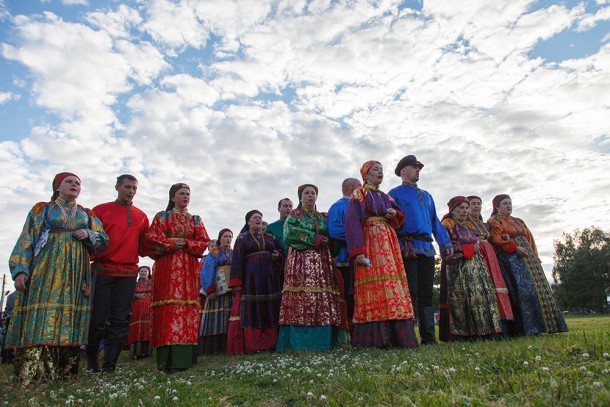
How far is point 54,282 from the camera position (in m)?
4.93

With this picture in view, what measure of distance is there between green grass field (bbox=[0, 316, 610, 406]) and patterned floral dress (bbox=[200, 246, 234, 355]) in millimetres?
4598

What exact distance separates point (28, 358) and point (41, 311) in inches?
19.6

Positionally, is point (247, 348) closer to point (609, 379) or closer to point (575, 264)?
point (609, 379)

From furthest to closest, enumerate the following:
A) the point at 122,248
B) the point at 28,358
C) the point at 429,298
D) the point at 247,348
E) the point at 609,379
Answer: the point at 247,348
the point at 429,298
the point at 122,248
the point at 28,358
the point at 609,379

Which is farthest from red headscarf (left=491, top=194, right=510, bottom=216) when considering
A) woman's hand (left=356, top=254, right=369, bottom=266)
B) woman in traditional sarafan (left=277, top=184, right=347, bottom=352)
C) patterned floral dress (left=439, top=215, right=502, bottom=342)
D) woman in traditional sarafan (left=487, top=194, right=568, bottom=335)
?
woman's hand (left=356, top=254, right=369, bottom=266)

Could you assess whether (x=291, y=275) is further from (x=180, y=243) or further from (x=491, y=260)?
(x=491, y=260)

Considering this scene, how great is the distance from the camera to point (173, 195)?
590 centimetres

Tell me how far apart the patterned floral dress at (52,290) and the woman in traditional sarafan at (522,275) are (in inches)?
248

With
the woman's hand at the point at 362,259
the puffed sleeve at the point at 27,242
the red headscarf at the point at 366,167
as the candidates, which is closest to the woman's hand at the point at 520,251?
the red headscarf at the point at 366,167

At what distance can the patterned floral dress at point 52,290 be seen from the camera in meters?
4.67

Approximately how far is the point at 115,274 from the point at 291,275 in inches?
95.4

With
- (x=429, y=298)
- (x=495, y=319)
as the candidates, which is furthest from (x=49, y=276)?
(x=495, y=319)

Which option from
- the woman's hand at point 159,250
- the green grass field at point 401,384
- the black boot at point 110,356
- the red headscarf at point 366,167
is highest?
the red headscarf at point 366,167

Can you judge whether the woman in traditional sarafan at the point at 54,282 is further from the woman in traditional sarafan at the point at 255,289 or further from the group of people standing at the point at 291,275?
the woman in traditional sarafan at the point at 255,289
